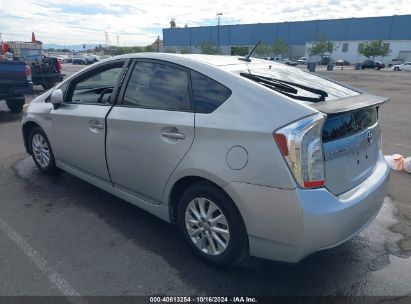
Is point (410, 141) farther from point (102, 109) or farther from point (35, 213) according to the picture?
point (35, 213)

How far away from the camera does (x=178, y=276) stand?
277 centimetres

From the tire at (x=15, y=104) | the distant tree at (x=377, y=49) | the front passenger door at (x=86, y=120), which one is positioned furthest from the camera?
the distant tree at (x=377, y=49)

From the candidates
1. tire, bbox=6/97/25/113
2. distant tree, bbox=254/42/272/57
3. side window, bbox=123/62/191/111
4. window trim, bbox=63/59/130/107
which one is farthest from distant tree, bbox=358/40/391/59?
side window, bbox=123/62/191/111

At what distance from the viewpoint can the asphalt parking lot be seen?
2646mm

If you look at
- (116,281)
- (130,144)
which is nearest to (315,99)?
(130,144)

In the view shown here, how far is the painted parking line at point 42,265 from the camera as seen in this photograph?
2.55 meters

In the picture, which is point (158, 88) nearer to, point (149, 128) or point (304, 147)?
point (149, 128)

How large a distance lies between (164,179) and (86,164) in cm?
132

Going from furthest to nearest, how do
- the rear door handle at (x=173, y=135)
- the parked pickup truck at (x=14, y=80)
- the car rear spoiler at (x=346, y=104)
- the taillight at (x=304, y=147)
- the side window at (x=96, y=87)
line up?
the parked pickup truck at (x=14, y=80) < the side window at (x=96, y=87) < the rear door handle at (x=173, y=135) < the car rear spoiler at (x=346, y=104) < the taillight at (x=304, y=147)

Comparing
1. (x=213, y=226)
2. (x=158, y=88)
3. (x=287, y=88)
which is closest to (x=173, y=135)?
(x=158, y=88)

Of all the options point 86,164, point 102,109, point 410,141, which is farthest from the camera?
point 410,141

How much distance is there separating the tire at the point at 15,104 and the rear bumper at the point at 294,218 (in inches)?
350

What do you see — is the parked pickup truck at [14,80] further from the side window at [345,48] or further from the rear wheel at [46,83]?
the side window at [345,48]

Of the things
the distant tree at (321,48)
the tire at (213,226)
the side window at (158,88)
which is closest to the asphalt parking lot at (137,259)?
the tire at (213,226)
